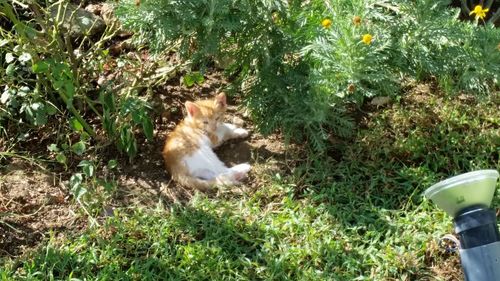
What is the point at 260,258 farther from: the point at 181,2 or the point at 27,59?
the point at 27,59

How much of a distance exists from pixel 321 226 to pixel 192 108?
1.12 m

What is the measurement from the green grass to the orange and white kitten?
150mm

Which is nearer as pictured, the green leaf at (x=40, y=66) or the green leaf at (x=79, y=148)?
the green leaf at (x=40, y=66)

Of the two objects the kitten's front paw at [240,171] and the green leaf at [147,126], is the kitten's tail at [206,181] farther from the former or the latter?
the green leaf at [147,126]

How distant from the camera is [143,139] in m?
4.33

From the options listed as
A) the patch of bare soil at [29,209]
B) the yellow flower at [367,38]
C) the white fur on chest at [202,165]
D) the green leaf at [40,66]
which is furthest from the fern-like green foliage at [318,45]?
the patch of bare soil at [29,209]

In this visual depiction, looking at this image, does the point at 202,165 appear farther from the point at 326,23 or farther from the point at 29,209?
the point at 326,23

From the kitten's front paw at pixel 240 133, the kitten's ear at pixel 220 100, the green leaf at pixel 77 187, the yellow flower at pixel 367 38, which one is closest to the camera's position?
the yellow flower at pixel 367 38

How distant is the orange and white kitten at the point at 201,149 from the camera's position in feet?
13.0

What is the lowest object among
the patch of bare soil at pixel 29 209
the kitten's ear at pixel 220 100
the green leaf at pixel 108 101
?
the patch of bare soil at pixel 29 209

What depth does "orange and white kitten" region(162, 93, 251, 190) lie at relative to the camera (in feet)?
13.0

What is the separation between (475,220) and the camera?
9.93 ft

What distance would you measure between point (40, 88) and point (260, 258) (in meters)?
1.84

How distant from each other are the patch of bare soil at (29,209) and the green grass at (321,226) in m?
0.16
